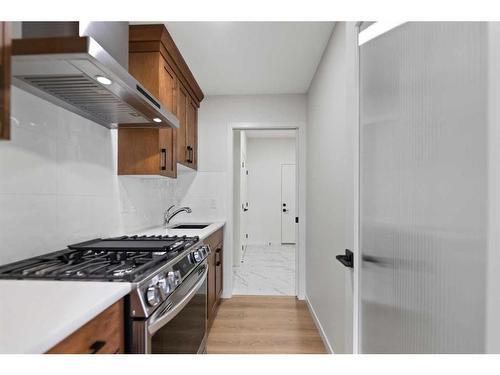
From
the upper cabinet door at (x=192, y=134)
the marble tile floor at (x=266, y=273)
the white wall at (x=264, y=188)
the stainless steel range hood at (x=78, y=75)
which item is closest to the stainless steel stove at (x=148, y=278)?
the stainless steel range hood at (x=78, y=75)

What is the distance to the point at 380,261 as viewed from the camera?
976 mm

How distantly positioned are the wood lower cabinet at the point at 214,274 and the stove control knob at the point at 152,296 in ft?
4.08

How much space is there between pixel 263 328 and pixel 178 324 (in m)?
1.40

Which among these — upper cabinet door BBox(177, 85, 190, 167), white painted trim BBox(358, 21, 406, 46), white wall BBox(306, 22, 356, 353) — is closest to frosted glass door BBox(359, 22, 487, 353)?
white painted trim BBox(358, 21, 406, 46)

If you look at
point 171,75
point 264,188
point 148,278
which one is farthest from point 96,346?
point 264,188

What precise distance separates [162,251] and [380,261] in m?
1.05

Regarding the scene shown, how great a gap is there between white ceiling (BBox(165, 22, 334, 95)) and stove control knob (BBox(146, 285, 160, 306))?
1791mm

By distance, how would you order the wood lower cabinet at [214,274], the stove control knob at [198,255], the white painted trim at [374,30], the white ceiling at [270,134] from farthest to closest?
the white ceiling at [270,134] < the wood lower cabinet at [214,274] < the stove control knob at [198,255] < the white painted trim at [374,30]

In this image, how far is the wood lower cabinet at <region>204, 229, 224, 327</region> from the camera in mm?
2439

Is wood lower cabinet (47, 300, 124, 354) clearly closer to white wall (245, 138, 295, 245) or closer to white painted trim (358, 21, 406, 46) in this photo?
white painted trim (358, 21, 406, 46)

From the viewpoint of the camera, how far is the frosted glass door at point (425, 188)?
0.57m

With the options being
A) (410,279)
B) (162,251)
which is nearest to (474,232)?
→ (410,279)

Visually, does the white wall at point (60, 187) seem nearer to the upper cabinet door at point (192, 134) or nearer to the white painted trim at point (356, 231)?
the upper cabinet door at point (192, 134)
